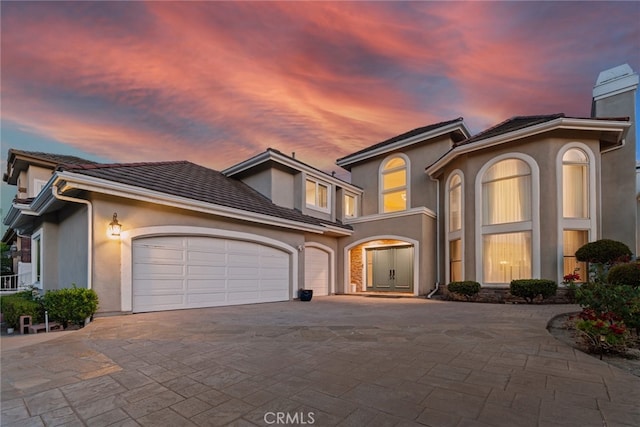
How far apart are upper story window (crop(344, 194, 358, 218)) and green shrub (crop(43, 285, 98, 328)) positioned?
39.9 ft

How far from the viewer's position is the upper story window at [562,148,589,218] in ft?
35.5

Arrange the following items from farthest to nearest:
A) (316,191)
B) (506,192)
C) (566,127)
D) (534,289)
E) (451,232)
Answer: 1. (316,191)
2. (451,232)
3. (506,192)
4. (566,127)
5. (534,289)

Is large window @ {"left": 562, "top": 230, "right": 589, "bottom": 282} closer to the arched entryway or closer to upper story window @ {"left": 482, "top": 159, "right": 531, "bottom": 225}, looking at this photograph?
upper story window @ {"left": 482, "top": 159, "right": 531, "bottom": 225}

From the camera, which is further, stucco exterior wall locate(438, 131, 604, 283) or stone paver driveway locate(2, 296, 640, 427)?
stucco exterior wall locate(438, 131, 604, 283)

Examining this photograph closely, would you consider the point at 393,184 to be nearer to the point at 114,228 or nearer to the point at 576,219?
the point at 576,219

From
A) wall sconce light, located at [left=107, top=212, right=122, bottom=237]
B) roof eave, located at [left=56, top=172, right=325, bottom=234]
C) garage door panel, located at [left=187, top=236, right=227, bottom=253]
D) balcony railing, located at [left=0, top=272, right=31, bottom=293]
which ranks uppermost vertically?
roof eave, located at [left=56, top=172, right=325, bottom=234]

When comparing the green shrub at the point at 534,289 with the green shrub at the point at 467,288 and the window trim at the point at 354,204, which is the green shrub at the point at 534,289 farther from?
the window trim at the point at 354,204

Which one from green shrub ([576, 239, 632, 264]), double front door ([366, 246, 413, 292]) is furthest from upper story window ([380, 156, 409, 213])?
green shrub ([576, 239, 632, 264])

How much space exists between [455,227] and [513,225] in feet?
7.50

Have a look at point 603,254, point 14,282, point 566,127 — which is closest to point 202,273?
point 603,254

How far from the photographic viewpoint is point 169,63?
9.82m

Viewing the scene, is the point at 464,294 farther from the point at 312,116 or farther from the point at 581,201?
the point at 312,116

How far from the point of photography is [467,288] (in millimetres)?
11211

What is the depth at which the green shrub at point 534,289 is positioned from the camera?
9.88 m
